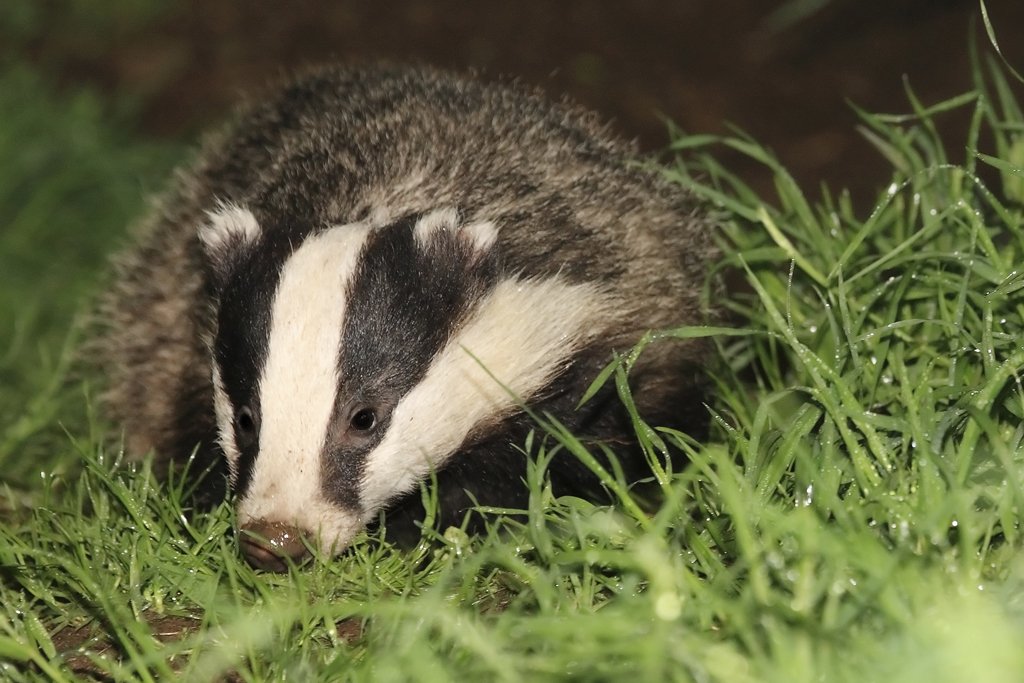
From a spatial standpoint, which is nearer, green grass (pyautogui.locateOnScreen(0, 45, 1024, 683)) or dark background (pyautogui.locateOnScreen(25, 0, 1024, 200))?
green grass (pyautogui.locateOnScreen(0, 45, 1024, 683))

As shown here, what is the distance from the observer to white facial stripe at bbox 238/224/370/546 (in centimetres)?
317

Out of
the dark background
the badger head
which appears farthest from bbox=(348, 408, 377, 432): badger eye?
the dark background

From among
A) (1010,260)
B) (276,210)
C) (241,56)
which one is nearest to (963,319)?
(1010,260)

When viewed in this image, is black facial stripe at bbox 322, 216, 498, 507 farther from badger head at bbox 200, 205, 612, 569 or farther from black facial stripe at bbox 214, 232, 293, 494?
black facial stripe at bbox 214, 232, 293, 494

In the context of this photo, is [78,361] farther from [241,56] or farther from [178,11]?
[178,11]

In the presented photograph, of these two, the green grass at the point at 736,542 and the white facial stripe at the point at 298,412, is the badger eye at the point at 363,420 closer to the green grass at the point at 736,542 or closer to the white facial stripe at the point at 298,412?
the white facial stripe at the point at 298,412

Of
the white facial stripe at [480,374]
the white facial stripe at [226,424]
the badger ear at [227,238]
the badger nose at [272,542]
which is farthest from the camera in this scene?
the badger ear at [227,238]

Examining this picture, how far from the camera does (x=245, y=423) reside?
338cm

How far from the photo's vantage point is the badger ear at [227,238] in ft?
11.8

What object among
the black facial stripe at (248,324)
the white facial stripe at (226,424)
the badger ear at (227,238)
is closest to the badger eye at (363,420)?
the black facial stripe at (248,324)

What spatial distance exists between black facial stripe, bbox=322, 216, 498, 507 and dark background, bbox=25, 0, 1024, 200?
3022 millimetres

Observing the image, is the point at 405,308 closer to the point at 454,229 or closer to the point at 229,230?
the point at 454,229

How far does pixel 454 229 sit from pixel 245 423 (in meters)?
0.74

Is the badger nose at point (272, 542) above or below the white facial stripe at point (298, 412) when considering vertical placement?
below
